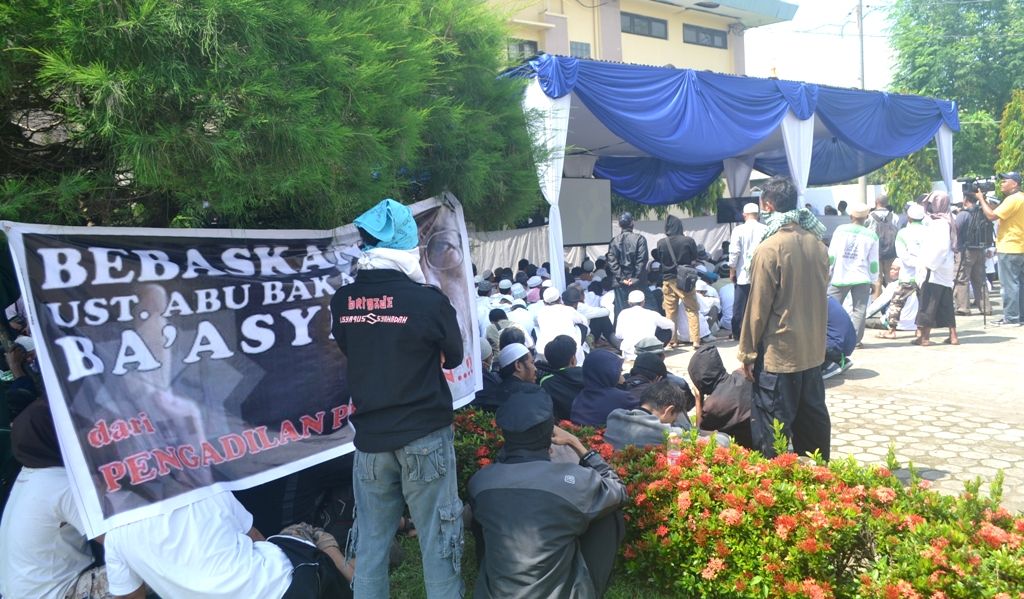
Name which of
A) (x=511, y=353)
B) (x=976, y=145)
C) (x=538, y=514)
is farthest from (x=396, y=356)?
(x=976, y=145)

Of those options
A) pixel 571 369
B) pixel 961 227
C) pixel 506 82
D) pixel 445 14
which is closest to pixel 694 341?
pixel 961 227

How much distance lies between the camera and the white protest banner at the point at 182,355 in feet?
9.03

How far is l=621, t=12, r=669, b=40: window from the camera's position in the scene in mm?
23617

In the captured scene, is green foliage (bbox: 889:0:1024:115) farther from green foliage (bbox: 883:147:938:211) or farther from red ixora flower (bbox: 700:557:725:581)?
red ixora flower (bbox: 700:557:725:581)

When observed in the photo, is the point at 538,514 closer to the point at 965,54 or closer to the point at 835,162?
the point at 835,162

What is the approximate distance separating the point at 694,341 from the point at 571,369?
4.95 metres

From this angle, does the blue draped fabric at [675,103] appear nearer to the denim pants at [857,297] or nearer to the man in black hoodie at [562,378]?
the denim pants at [857,297]

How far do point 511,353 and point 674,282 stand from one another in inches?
202

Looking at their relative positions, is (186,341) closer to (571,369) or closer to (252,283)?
(252,283)

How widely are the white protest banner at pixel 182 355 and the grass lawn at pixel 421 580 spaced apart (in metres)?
0.68

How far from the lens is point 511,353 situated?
4.93m

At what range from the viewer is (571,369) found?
508 cm

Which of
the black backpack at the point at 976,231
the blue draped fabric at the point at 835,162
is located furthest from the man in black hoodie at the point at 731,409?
the blue draped fabric at the point at 835,162

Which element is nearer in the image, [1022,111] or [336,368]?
[336,368]
